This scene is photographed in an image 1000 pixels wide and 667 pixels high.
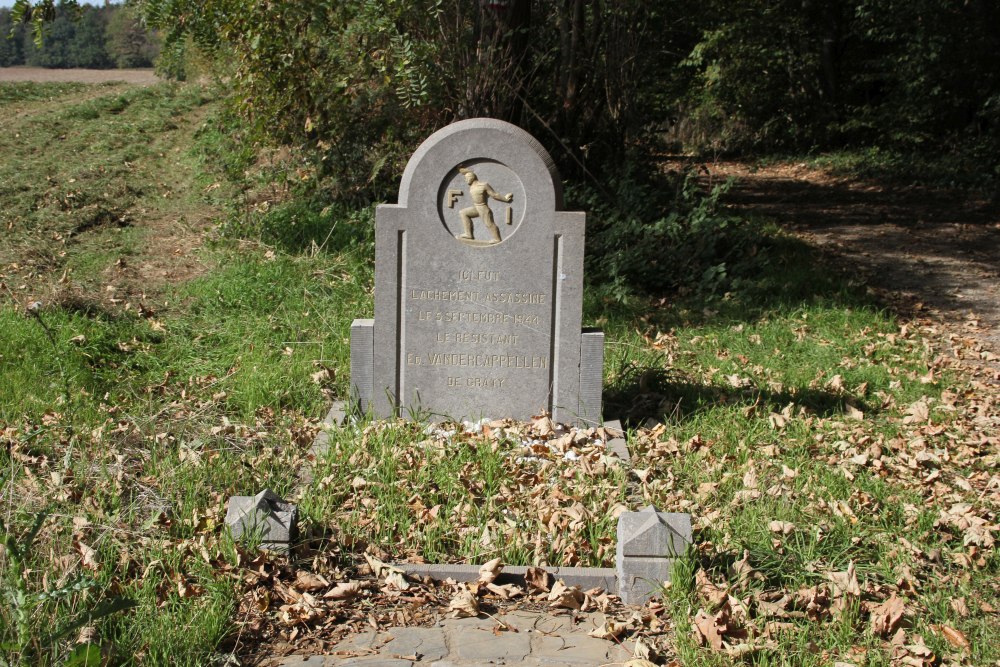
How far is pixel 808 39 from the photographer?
23.0 m

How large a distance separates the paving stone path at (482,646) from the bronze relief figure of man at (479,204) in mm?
2493

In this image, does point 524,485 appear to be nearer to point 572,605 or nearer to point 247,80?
point 572,605

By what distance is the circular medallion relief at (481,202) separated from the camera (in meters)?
5.50

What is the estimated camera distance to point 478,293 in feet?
18.5

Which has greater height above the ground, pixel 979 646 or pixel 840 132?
pixel 840 132

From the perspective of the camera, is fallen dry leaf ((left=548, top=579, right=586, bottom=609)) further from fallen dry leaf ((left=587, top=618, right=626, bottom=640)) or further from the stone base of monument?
the stone base of monument

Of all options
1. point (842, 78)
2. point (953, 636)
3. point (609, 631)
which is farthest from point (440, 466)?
point (842, 78)

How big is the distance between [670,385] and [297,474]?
271 centimetres

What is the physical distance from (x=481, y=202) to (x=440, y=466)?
1.57 m

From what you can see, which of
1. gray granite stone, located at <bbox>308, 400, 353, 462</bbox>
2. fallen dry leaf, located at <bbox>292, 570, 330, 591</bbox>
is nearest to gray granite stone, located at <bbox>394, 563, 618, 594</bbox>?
fallen dry leaf, located at <bbox>292, 570, 330, 591</bbox>

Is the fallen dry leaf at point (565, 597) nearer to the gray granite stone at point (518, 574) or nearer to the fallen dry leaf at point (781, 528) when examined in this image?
the gray granite stone at point (518, 574)

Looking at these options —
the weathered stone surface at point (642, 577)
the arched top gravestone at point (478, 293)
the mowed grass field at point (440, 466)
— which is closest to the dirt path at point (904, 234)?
the mowed grass field at point (440, 466)

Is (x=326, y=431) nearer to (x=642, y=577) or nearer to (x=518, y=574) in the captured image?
(x=518, y=574)

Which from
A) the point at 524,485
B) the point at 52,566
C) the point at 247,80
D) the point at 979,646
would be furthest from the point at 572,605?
the point at 247,80
